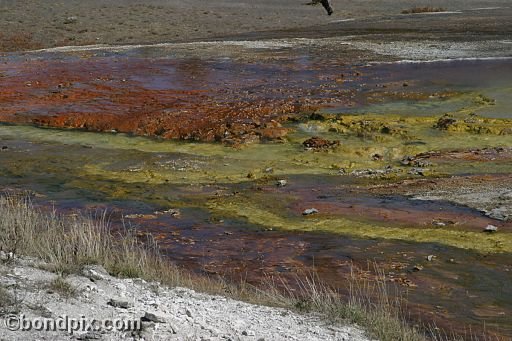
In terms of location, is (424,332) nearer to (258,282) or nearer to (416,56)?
(258,282)

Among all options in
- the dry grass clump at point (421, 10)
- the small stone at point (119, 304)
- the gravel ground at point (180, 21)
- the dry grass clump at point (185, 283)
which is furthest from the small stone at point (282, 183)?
the dry grass clump at point (421, 10)

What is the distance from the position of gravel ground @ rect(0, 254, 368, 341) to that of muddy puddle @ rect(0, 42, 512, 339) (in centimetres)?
160

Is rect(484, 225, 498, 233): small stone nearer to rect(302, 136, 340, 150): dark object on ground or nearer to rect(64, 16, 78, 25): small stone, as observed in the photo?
rect(302, 136, 340, 150): dark object on ground

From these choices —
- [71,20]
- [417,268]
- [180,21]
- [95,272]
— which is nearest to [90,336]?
[95,272]

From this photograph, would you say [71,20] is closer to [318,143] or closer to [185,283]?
[318,143]

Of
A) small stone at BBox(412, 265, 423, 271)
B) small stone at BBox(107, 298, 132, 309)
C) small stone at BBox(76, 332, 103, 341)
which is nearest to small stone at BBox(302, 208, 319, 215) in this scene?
small stone at BBox(412, 265, 423, 271)

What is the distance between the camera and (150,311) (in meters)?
5.43

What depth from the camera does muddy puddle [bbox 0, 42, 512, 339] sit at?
8156mm

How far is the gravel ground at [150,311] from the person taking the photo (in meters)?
5.07

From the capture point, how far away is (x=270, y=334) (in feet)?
17.6

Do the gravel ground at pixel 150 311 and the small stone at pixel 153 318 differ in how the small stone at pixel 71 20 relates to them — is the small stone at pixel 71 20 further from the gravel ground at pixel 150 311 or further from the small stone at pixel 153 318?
the small stone at pixel 153 318

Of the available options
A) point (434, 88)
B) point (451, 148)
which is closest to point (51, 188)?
point (451, 148)

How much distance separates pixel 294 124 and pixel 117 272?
28.4 feet

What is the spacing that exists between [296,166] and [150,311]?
684cm
